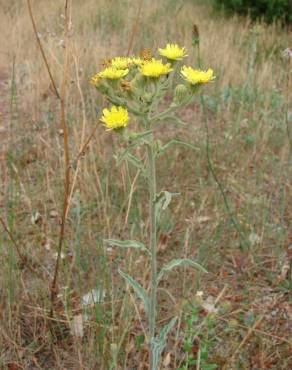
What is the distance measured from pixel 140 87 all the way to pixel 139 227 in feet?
3.61

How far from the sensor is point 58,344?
6.16ft

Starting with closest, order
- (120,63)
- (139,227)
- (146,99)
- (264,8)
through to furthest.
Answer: (146,99) → (120,63) → (139,227) → (264,8)

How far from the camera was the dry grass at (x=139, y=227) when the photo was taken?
5.96ft

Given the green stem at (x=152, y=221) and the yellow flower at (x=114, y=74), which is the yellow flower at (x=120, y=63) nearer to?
the yellow flower at (x=114, y=74)

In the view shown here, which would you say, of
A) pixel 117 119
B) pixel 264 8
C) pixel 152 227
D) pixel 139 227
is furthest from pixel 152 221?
pixel 264 8

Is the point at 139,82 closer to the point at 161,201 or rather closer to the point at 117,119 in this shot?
the point at 117,119

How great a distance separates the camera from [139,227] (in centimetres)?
234

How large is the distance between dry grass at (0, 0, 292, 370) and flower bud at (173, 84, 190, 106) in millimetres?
604

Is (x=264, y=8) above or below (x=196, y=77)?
below

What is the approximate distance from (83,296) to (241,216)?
910 millimetres

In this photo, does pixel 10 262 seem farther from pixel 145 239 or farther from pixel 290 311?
pixel 290 311

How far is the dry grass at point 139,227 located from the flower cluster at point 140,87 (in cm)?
56

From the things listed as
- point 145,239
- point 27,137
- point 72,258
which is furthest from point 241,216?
point 27,137

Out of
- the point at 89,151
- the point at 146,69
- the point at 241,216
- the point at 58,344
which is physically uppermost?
the point at 146,69
